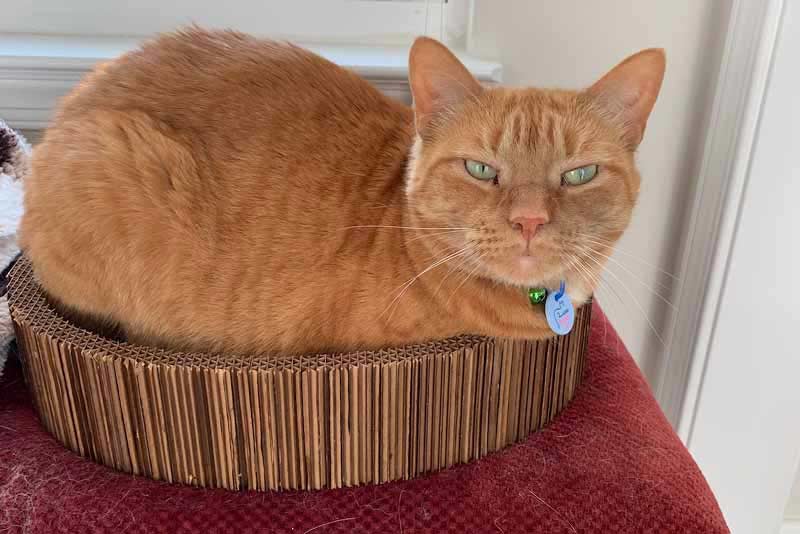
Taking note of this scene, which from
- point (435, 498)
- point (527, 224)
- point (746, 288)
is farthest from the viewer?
point (746, 288)

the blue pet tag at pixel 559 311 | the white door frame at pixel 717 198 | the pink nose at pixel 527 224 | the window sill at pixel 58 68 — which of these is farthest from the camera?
the window sill at pixel 58 68

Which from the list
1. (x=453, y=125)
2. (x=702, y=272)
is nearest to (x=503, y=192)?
(x=453, y=125)

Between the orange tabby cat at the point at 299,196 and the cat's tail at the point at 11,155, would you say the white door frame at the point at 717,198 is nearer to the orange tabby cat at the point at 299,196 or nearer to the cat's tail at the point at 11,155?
the orange tabby cat at the point at 299,196

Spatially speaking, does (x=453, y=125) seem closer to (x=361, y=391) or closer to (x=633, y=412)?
(x=361, y=391)

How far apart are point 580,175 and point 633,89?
0.39 feet

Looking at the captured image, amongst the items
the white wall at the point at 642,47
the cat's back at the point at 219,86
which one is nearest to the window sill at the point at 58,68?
the white wall at the point at 642,47

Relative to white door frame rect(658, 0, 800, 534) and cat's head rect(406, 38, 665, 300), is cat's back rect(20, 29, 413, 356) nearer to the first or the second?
cat's head rect(406, 38, 665, 300)

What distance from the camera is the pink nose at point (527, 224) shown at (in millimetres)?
777

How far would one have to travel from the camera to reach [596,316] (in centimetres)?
127

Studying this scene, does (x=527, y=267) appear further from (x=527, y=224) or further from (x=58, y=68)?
(x=58, y=68)

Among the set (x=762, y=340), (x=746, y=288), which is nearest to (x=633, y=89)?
(x=746, y=288)

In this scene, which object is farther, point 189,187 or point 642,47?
point 642,47

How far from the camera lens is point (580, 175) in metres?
0.84

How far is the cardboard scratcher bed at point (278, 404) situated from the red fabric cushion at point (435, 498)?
3 cm
